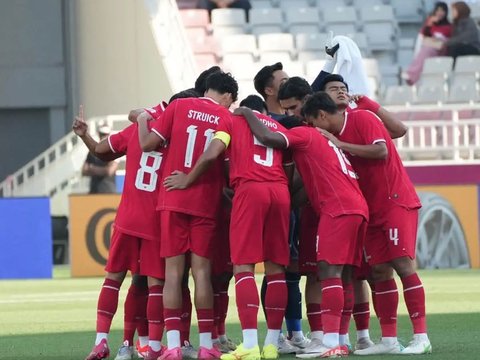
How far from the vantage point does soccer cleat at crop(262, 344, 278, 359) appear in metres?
9.80

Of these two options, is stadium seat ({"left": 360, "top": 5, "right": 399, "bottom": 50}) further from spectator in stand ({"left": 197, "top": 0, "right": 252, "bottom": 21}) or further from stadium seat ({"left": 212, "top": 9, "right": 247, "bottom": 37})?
stadium seat ({"left": 212, "top": 9, "right": 247, "bottom": 37})

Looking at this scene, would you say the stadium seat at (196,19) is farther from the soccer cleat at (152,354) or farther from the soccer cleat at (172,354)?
the soccer cleat at (172,354)

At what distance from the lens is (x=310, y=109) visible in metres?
10.1

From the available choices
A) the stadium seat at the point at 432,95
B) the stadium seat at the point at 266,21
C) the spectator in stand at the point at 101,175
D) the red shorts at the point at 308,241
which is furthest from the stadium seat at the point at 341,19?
the red shorts at the point at 308,241

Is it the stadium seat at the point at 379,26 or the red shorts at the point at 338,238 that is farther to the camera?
the stadium seat at the point at 379,26

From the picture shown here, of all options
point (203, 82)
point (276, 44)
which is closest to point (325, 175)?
point (203, 82)

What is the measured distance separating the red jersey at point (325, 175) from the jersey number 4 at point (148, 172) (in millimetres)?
933

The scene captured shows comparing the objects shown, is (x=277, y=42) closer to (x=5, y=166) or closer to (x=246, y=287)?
(x=5, y=166)

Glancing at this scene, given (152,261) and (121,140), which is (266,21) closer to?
(121,140)

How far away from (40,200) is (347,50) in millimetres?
11012

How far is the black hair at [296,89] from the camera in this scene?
10.5 meters

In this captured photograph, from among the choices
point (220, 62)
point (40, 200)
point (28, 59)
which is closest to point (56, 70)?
point (28, 59)

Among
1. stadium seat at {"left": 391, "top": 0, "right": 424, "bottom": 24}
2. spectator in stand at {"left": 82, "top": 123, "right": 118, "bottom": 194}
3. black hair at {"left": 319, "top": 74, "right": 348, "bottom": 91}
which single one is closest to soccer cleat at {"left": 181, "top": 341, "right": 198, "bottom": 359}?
black hair at {"left": 319, "top": 74, "right": 348, "bottom": 91}

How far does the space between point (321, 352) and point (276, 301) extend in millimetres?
448
